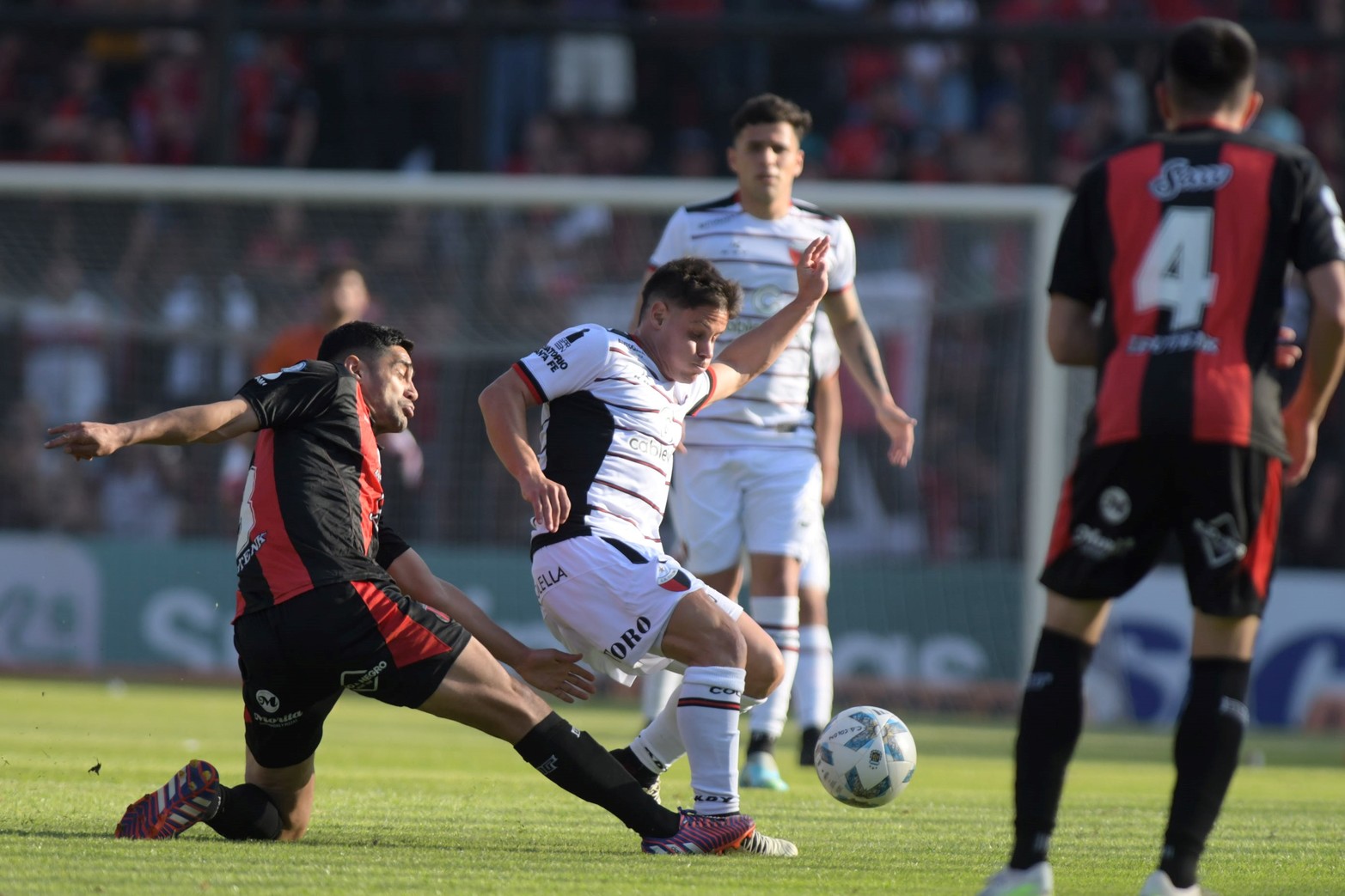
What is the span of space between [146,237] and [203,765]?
10.2 meters

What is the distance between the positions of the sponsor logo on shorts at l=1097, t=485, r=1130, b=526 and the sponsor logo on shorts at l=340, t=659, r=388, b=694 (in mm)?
1870

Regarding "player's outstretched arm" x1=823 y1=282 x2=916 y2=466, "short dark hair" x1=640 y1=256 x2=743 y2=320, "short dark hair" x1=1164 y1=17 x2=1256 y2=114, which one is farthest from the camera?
"player's outstretched arm" x1=823 y1=282 x2=916 y2=466

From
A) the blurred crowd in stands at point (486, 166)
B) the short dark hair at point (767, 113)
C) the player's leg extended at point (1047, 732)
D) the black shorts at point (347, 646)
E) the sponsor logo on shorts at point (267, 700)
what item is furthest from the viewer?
the blurred crowd in stands at point (486, 166)

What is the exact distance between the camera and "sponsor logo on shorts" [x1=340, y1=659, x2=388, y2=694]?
181 inches

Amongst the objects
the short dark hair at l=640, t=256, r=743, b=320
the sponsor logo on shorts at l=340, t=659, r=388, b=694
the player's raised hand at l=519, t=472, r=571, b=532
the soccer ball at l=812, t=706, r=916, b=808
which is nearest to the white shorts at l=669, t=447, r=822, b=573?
the soccer ball at l=812, t=706, r=916, b=808

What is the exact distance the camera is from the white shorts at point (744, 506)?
708 cm

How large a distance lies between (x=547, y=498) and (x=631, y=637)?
446mm

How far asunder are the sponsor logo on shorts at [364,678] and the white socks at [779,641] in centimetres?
246

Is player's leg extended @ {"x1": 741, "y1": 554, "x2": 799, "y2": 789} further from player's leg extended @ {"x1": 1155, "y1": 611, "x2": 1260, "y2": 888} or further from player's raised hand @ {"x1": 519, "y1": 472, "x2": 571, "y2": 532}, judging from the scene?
player's leg extended @ {"x1": 1155, "y1": 611, "x2": 1260, "y2": 888}

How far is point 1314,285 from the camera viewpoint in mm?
Result: 3816

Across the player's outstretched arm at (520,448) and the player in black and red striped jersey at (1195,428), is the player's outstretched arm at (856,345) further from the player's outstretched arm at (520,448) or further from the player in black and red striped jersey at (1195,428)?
the player in black and red striped jersey at (1195,428)

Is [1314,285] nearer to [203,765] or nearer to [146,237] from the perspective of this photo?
[203,765]

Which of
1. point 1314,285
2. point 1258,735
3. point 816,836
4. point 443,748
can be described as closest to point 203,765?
point 816,836

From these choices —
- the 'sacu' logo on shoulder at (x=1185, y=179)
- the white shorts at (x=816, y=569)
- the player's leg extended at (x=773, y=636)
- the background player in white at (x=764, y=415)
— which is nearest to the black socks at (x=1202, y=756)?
the 'sacu' logo on shoulder at (x=1185, y=179)
